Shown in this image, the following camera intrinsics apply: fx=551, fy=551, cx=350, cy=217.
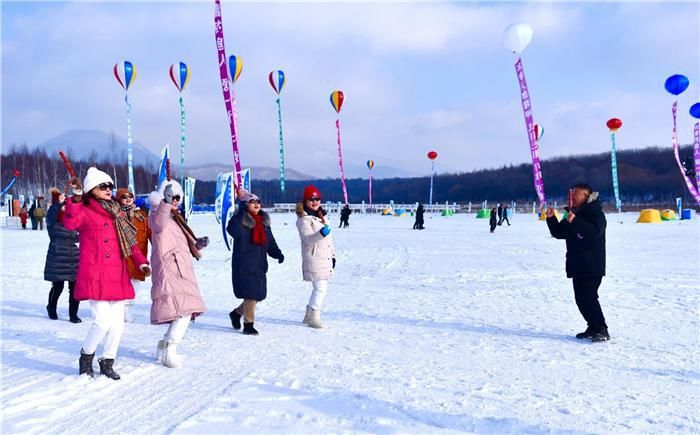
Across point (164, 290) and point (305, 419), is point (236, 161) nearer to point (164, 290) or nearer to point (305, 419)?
point (164, 290)

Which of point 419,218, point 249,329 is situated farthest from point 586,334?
point 419,218

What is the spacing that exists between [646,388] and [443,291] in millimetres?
4463

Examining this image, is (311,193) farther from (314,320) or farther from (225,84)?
(225,84)

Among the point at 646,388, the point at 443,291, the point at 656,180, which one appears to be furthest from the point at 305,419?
the point at 656,180

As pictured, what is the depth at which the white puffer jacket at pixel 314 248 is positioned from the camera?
562 centimetres

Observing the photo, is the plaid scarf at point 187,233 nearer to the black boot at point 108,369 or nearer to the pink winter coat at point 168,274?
the pink winter coat at point 168,274

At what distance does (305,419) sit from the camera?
3262 mm

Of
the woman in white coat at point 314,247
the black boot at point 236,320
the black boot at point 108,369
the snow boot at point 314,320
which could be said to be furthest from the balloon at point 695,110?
the black boot at point 108,369

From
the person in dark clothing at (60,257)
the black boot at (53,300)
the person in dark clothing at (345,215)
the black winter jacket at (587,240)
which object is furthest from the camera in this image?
the person in dark clothing at (345,215)

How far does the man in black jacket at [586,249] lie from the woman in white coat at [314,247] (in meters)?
2.22

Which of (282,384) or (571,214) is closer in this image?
(282,384)

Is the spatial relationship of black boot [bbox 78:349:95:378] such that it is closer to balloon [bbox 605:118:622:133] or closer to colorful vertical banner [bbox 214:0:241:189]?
colorful vertical banner [bbox 214:0:241:189]

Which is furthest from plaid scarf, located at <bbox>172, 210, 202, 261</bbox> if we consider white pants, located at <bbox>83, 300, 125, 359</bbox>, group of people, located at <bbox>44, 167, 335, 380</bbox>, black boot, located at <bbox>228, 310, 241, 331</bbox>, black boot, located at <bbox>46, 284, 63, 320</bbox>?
black boot, located at <bbox>46, 284, 63, 320</bbox>

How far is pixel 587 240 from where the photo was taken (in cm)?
503
